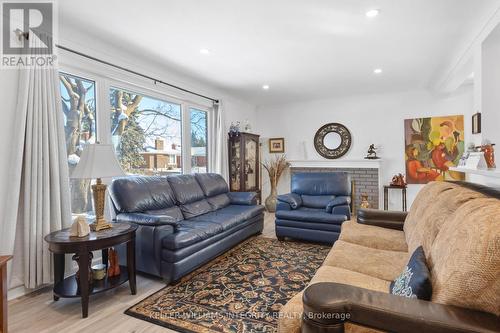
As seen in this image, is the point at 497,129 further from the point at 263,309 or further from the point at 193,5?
the point at 193,5

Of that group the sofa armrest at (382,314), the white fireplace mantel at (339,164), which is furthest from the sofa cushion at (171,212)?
the white fireplace mantel at (339,164)

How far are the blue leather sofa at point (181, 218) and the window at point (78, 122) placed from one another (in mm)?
392

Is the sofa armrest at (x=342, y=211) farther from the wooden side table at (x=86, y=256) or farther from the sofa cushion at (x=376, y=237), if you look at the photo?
the wooden side table at (x=86, y=256)

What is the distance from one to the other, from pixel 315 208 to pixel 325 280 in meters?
2.49

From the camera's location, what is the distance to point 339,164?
5.58 meters

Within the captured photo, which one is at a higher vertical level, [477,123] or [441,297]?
[477,123]

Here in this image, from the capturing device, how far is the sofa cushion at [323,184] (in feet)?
13.6

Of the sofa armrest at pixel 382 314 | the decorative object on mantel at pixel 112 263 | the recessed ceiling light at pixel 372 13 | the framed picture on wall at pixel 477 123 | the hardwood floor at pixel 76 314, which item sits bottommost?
the hardwood floor at pixel 76 314

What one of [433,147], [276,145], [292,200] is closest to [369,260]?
[292,200]

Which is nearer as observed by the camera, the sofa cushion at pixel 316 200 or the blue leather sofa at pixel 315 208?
the blue leather sofa at pixel 315 208

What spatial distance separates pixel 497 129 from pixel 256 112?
4.58 meters

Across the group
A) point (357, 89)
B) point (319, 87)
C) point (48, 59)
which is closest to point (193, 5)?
point (48, 59)

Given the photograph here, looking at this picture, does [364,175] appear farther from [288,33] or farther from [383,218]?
[288,33]

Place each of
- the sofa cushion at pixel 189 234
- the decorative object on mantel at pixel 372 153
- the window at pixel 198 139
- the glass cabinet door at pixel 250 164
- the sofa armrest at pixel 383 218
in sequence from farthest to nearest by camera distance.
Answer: the glass cabinet door at pixel 250 164
the decorative object on mantel at pixel 372 153
the window at pixel 198 139
the sofa armrest at pixel 383 218
the sofa cushion at pixel 189 234
